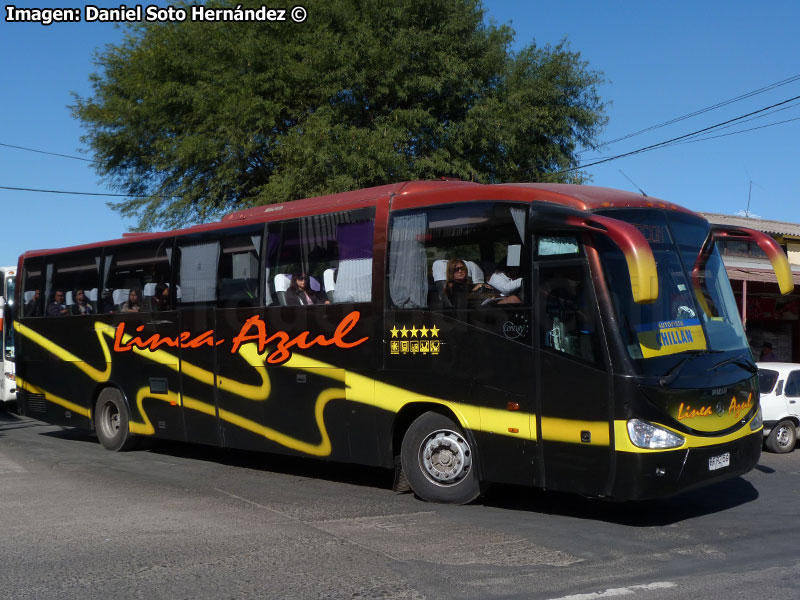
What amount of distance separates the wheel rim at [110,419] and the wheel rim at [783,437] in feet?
34.9

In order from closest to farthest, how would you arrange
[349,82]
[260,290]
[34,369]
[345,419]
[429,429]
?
1. [429,429]
2. [345,419]
3. [260,290]
4. [34,369]
5. [349,82]

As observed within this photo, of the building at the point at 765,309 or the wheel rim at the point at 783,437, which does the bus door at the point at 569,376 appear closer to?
the wheel rim at the point at 783,437

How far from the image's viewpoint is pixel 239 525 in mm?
8031

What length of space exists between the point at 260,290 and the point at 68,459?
4.38 meters

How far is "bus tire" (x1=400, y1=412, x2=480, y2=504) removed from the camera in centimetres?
903

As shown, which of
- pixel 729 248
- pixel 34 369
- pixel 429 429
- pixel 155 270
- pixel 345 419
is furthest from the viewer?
pixel 729 248

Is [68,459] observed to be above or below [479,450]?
below

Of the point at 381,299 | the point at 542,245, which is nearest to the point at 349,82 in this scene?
the point at 381,299

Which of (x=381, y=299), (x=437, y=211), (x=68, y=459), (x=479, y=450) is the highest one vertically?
(x=437, y=211)

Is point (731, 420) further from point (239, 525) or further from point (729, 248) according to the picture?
point (729, 248)

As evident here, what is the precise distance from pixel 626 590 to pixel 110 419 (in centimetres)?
1036

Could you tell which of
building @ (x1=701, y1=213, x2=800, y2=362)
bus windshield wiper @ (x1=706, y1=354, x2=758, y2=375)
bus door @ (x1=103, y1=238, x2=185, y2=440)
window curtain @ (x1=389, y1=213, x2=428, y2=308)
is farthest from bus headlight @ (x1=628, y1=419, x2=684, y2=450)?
building @ (x1=701, y1=213, x2=800, y2=362)

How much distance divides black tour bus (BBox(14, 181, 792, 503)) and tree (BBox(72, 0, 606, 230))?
7760 mm

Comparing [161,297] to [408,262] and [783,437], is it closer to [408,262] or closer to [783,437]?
[408,262]
